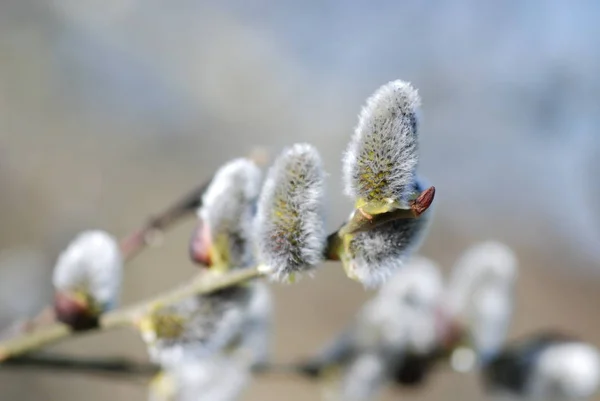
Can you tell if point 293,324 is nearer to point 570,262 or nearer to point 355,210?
point 570,262

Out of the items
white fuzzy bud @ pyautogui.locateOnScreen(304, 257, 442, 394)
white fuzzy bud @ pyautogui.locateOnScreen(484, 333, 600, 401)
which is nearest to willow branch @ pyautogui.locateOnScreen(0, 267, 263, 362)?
white fuzzy bud @ pyautogui.locateOnScreen(304, 257, 442, 394)

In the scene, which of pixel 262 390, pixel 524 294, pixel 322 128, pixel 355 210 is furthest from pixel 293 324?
pixel 355 210

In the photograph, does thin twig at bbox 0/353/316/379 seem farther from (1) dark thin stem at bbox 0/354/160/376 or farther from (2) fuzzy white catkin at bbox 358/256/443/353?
(2) fuzzy white catkin at bbox 358/256/443/353

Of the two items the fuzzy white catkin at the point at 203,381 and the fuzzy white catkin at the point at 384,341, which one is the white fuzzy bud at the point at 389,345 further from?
the fuzzy white catkin at the point at 203,381

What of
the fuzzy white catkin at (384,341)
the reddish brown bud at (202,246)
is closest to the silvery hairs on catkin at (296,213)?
the reddish brown bud at (202,246)

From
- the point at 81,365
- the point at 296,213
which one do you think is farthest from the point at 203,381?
the point at 296,213

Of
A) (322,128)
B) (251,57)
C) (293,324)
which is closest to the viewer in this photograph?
(293,324)
